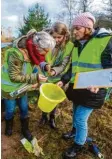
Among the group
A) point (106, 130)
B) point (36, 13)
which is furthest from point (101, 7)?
point (106, 130)

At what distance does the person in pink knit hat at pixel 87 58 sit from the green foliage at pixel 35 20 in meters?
8.09

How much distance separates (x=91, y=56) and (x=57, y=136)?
4.20 ft

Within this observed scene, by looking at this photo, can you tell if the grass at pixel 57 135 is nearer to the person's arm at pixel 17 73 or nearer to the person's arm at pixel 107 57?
the person's arm at pixel 17 73

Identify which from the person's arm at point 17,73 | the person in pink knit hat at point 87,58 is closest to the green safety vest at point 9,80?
the person's arm at point 17,73

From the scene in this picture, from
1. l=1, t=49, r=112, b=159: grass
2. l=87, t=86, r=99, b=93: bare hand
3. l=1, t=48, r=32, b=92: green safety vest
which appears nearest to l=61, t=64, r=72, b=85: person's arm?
l=1, t=48, r=32, b=92: green safety vest

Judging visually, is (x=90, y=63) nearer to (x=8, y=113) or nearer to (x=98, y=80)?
(x=98, y=80)

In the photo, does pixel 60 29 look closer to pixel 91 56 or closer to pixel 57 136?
pixel 91 56

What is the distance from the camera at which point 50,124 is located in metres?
3.44

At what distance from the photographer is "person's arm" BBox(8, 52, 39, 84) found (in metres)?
2.51

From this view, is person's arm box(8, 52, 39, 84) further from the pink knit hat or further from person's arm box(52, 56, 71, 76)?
the pink knit hat

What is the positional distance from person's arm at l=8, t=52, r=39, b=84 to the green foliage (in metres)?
8.02

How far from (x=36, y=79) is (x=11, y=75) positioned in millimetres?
244

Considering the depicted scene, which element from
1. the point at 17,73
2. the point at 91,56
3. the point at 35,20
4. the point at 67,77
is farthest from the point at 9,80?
the point at 35,20

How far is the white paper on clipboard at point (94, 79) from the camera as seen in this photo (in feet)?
7.35
